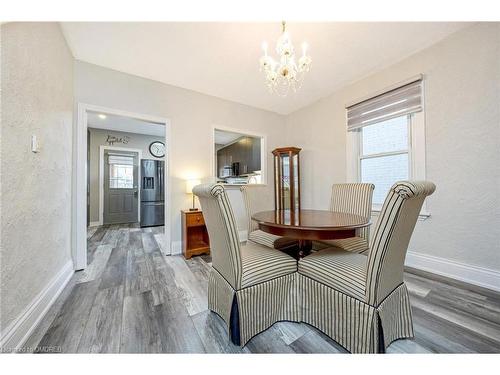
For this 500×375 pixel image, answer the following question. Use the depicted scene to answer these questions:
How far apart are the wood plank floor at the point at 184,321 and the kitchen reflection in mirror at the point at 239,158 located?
97.2 inches

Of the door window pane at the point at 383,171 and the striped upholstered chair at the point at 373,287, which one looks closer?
the striped upholstered chair at the point at 373,287

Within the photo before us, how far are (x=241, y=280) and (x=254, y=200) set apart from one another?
1119mm

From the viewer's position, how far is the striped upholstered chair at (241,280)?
1.11m

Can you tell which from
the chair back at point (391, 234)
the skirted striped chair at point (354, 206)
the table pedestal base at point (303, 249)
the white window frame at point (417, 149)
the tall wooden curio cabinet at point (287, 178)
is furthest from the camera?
the tall wooden curio cabinet at point (287, 178)

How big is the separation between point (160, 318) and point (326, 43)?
2.99m

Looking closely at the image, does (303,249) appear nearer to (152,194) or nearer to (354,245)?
(354,245)

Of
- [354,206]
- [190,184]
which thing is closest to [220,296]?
[354,206]

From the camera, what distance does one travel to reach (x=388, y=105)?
2430 millimetres

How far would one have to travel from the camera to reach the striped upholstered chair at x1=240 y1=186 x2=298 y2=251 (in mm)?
1754

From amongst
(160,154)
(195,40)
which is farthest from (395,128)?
(160,154)

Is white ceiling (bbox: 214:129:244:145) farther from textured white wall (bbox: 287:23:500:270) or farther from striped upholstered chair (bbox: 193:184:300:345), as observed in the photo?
striped upholstered chair (bbox: 193:184:300:345)

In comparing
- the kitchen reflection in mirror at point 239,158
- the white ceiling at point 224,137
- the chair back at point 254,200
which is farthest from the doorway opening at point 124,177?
the chair back at point 254,200

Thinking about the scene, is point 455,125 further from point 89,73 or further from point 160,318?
point 89,73

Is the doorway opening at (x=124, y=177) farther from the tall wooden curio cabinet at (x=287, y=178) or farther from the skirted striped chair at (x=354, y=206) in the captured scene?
the skirted striped chair at (x=354, y=206)
